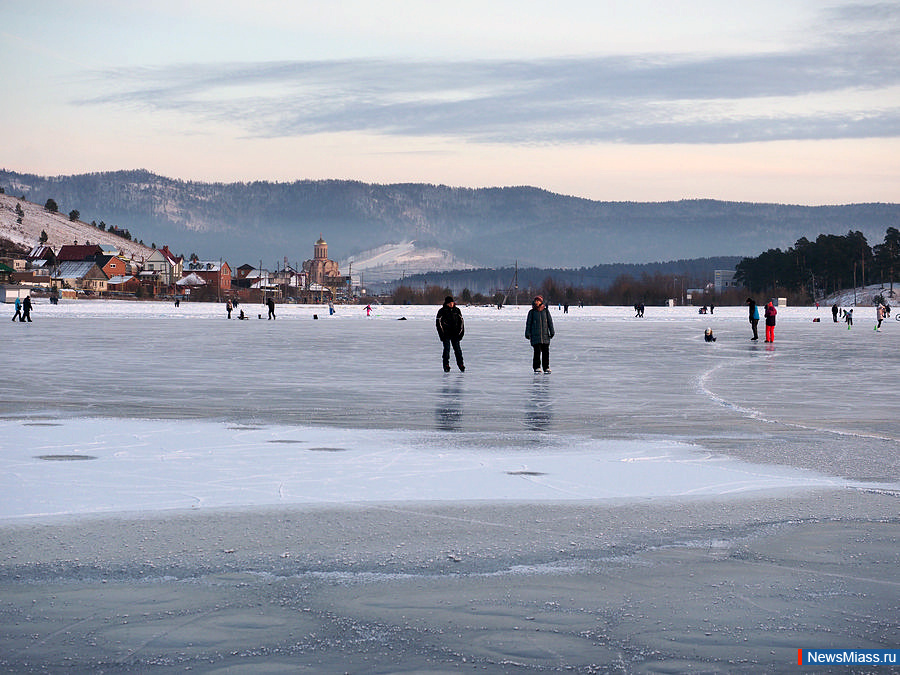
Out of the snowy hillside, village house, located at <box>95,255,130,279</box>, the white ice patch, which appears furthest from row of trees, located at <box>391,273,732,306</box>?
the white ice patch

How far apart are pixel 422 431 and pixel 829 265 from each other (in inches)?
6179

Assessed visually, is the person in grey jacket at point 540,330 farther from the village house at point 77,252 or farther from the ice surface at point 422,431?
the village house at point 77,252

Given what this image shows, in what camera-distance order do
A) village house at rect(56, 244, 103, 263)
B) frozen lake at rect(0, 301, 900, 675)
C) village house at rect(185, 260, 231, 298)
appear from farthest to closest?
village house at rect(185, 260, 231, 298) → village house at rect(56, 244, 103, 263) → frozen lake at rect(0, 301, 900, 675)

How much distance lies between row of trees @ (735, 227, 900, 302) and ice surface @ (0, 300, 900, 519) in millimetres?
142391

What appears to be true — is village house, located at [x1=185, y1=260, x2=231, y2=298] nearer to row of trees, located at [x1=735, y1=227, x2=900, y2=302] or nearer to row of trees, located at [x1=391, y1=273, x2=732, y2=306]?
row of trees, located at [x1=391, y1=273, x2=732, y2=306]

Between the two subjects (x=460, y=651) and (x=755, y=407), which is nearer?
(x=460, y=651)

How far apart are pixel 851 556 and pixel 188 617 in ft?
11.4

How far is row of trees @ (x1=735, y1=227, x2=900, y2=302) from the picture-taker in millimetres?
155375

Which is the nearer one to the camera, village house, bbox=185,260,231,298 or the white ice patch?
the white ice patch

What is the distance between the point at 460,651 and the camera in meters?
3.96

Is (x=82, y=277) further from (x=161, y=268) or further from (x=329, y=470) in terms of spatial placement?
(x=329, y=470)

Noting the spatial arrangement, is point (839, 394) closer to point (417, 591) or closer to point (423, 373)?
point (423, 373)

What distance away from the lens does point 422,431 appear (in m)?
10.7

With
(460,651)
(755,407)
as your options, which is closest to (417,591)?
(460,651)
